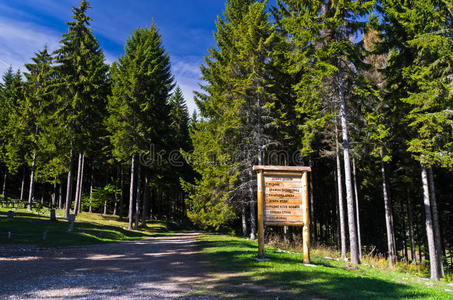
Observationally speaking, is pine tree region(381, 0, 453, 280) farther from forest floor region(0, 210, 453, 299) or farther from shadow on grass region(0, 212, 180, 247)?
shadow on grass region(0, 212, 180, 247)

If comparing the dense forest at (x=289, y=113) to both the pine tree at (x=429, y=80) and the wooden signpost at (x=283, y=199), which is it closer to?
the pine tree at (x=429, y=80)

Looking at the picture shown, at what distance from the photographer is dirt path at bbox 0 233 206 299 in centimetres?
586

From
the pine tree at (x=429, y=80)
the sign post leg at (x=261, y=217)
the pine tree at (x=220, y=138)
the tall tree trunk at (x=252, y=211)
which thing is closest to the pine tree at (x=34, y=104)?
the pine tree at (x=220, y=138)

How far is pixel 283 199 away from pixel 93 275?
21.1ft

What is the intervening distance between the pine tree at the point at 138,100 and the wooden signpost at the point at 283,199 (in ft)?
61.1

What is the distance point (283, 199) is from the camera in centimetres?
947

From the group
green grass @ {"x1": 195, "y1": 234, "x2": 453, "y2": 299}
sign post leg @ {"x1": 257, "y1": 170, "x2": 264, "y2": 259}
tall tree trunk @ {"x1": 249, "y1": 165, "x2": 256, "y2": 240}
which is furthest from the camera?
tall tree trunk @ {"x1": 249, "y1": 165, "x2": 256, "y2": 240}

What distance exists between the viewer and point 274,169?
9555mm

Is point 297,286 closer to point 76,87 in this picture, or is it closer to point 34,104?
point 76,87

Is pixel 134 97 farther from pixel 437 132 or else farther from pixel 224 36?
pixel 437 132

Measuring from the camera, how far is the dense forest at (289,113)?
1334 centimetres

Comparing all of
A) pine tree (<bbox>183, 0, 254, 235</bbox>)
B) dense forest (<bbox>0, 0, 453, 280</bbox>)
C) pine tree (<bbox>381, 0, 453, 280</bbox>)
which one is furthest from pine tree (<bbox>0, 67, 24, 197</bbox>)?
pine tree (<bbox>381, 0, 453, 280</bbox>)

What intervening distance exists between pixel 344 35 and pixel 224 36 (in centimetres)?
1143

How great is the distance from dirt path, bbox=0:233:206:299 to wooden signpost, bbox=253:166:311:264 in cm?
290
